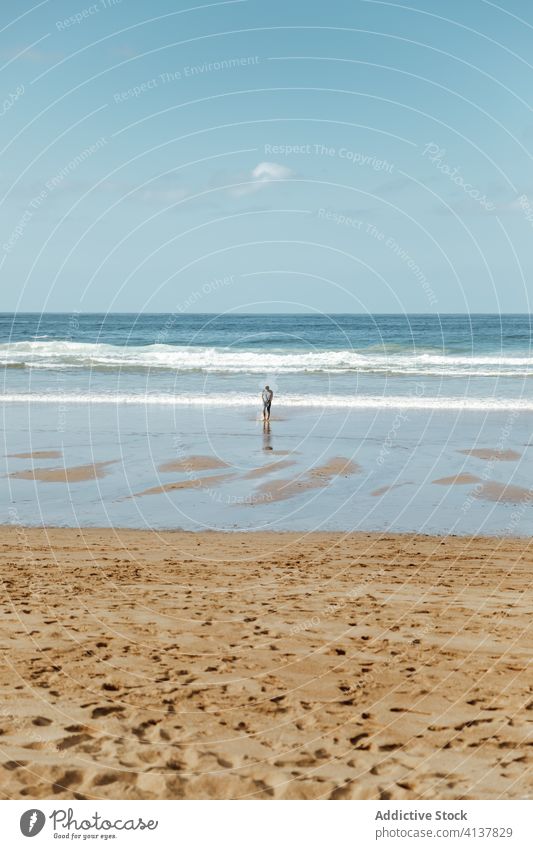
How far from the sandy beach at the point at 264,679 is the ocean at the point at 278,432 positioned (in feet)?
10.9

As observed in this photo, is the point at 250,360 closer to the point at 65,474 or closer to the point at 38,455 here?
the point at 38,455

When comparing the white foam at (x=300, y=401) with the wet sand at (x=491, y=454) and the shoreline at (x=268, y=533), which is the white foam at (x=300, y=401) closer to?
the wet sand at (x=491, y=454)

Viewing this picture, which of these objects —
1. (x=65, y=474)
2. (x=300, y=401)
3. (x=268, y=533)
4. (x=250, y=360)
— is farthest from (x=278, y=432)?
(x=250, y=360)

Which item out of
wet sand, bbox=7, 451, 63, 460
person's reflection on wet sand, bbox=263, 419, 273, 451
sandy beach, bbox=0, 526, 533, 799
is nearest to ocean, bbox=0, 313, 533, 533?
person's reflection on wet sand, bbox=263, 419, 273, 451

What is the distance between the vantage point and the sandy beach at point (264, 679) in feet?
16.5

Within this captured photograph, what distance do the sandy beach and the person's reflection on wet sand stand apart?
9.22m

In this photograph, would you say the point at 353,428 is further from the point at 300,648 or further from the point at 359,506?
the point at 300,648

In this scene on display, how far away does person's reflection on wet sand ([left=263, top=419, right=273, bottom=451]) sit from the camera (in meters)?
19.8

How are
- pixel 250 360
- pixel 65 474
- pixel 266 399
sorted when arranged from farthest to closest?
pixel 250 360, pixel 266 399, pixel 65 474

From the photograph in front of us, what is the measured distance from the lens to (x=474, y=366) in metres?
→ 46.2

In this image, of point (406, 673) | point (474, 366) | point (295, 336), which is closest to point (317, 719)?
point (406, 673)

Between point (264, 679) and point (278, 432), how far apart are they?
623 inches

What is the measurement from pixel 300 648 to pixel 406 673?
102cm

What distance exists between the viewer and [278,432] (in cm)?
2219
